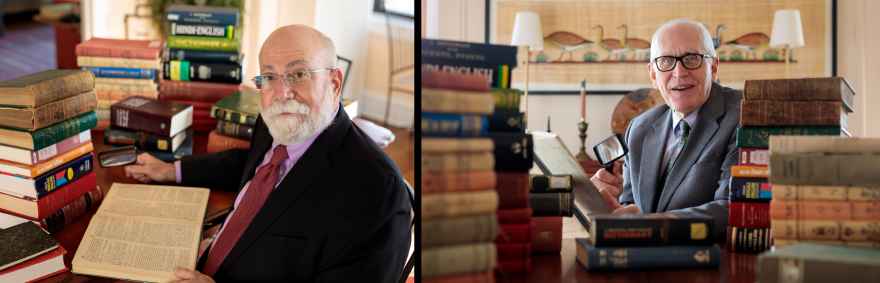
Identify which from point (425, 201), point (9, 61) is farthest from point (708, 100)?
point (9, 61)

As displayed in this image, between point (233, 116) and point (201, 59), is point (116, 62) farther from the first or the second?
point (233, 116)

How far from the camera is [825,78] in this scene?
139cm

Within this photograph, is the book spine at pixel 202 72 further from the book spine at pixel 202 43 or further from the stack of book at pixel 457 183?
the stack of book at pixel 457 183

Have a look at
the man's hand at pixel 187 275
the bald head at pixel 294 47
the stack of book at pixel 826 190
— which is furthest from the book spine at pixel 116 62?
the stack of book at pixel 826 190

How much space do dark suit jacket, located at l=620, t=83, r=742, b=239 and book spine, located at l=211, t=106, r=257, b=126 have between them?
4.59ft

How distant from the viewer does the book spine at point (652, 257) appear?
146cm

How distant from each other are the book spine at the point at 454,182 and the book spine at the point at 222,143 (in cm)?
127

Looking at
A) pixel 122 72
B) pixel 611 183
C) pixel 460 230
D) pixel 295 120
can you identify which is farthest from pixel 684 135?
pixel 122 72

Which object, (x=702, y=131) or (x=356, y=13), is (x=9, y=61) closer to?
(x=356, y=13)

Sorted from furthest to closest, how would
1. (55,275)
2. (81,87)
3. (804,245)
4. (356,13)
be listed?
(356,13) → (81,87) → (55,275) → (804,245)

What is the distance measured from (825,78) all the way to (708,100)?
159 mm

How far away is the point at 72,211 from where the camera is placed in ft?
7.30

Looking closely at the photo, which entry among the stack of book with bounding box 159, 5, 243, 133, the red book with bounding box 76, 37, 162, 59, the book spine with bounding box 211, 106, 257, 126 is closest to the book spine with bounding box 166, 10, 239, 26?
the stack of book with bounding box 159, 5, 243, 133

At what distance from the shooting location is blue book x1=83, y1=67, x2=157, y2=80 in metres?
3.04
